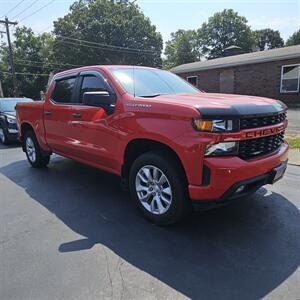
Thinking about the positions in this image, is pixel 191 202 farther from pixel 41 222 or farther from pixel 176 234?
pixel 41 222

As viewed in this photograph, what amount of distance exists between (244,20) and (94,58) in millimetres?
32201

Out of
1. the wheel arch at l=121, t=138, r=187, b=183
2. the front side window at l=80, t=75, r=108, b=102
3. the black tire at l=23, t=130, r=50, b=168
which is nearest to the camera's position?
the wheel arch at l=121, t=138, r=187, b=183

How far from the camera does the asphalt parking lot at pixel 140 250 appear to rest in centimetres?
259

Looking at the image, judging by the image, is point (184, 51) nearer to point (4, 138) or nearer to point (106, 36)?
point (106, 36)

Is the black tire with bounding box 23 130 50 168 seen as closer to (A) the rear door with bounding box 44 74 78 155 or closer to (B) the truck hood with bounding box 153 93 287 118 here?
(A) the rear door with bounding box 44 74 78 155

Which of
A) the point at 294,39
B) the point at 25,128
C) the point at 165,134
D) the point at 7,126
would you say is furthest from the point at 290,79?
the point at 294,39

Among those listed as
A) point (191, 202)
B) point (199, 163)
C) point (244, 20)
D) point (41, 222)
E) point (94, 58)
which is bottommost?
point (41, 222)

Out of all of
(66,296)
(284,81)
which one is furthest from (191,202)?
(284,81)

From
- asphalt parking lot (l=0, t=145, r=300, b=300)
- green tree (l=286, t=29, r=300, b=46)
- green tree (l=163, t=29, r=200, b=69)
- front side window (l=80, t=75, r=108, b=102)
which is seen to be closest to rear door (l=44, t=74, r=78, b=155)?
front side window (l=80, t=75, r=108, b=102)

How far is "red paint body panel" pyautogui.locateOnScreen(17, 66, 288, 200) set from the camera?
3.05 metres

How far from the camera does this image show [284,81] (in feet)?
62.9

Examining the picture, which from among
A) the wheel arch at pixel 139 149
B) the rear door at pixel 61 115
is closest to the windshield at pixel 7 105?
the rear door at pixel 61 115

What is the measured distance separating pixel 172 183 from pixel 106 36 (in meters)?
42.2

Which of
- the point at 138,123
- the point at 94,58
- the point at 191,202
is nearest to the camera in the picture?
the point at 191,202
